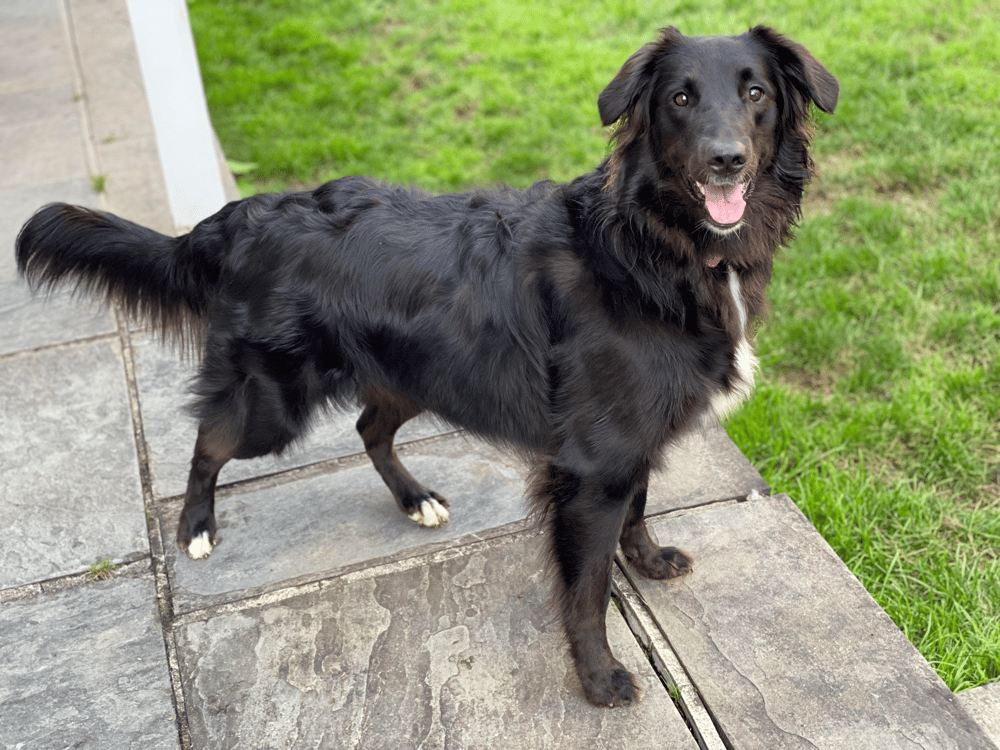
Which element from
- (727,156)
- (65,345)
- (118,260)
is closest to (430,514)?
(118,260)

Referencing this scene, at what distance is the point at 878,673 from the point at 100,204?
4409mm

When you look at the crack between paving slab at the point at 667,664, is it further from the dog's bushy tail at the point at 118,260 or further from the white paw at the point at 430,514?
the dog's bushy tail at the point at 118,260

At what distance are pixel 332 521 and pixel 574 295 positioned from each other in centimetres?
127

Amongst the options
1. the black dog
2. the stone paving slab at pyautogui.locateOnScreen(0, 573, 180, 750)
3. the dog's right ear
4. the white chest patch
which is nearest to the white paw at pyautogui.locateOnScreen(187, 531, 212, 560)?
the stone paving slab at pyautogui.locateOnScreen(0, 573, 180, 750)

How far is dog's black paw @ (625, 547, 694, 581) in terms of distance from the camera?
8.80 feet

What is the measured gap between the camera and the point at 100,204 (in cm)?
482

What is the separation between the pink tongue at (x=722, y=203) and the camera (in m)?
2.15

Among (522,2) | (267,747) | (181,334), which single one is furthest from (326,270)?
(522,2)

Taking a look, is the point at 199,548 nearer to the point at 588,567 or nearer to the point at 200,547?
the point at 200,547

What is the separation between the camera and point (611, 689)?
2.35 m

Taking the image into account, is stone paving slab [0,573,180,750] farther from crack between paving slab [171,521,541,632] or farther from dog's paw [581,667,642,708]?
dog's paw [581,667,642,708]

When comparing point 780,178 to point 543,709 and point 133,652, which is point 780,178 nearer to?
point 543,709

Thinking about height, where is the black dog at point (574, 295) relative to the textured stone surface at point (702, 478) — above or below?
above

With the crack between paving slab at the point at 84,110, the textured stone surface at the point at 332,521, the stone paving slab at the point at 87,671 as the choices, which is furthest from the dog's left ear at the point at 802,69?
the crack between paving slab at the point at 84,110
